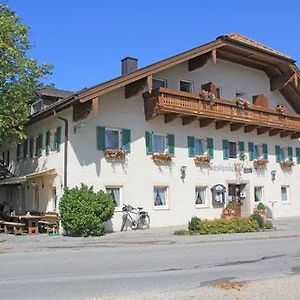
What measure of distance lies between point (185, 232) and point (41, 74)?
992 cm

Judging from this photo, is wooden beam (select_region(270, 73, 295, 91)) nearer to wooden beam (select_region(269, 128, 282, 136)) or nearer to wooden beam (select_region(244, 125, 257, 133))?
wooden beam (select_region(269, 128, 282, 136))

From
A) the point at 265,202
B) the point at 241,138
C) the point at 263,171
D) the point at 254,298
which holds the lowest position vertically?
the point at 254,298

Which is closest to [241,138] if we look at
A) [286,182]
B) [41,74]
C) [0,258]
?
[286,182]

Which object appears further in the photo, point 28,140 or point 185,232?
point 28,140

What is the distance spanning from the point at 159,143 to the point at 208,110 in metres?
2.95

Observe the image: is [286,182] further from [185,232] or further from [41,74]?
[41,74]

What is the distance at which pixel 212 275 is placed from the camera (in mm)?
9477

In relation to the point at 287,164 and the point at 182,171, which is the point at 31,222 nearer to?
the point at 182,171

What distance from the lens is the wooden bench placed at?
65.4 feet

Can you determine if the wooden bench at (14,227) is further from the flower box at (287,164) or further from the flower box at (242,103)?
the flower box at (287,164)

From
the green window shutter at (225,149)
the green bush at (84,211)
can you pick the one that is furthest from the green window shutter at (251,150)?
the green bush at (84,211)

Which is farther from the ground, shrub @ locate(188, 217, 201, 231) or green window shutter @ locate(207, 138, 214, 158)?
green window shutter @ locate(207, 138, 214, 158)

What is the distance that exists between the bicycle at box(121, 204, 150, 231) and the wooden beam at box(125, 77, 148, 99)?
16.7 feet

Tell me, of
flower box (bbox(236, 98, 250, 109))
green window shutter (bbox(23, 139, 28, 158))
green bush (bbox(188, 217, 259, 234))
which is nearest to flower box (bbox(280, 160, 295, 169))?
flower box (bbox(236, 98, 250, 109))
